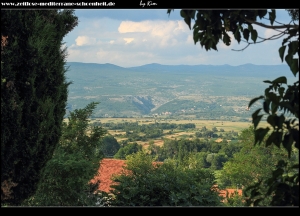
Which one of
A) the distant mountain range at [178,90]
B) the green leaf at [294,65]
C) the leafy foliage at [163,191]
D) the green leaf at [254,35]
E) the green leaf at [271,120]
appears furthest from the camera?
the distant mountain range at [178,90]

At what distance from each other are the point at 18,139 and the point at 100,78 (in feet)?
50.4

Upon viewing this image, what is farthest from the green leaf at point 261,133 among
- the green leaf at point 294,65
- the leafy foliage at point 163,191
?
the leafy foliage at point 163,191

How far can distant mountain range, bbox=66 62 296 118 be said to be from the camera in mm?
21094

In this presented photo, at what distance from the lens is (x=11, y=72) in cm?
372

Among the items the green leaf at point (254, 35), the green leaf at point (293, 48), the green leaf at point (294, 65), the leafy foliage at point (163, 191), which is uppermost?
the green leaf at point (254, 35)

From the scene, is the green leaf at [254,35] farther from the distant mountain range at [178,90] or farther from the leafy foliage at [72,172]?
the distant mountain range at [178,90]

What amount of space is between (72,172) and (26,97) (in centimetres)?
319

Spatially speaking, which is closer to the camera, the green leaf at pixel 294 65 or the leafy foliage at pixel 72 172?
the green leaf at pixel 294 65

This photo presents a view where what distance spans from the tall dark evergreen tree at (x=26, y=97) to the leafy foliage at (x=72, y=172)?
6.38 feet

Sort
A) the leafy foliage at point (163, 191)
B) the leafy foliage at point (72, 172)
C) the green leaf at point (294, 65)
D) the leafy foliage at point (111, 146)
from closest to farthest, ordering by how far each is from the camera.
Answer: the green leaf at point (294, 65) < the leafy foliage at point (163, 191) < the leafy foliage at point (72, 172) < the leafy foliage at point (111, 146)

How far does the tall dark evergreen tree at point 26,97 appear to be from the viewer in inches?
146

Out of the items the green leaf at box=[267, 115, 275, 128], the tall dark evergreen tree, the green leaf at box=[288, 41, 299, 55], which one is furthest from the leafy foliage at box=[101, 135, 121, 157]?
the green leaf at box=[267, 115, 275, 128]
